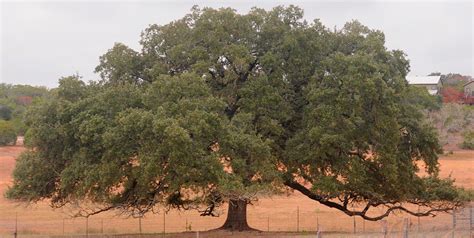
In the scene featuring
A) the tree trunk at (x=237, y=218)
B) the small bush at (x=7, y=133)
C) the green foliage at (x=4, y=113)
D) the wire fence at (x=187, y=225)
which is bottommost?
the wire fence at (x=187, y=225)

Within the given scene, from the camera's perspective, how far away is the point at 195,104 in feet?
87.6

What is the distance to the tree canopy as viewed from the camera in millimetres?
26656

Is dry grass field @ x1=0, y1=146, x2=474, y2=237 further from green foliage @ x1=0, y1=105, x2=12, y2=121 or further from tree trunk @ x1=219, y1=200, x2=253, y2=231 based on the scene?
green foliage @ x1=0, y1=105, x2=12, y2=121

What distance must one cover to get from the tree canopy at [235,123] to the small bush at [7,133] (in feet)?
209

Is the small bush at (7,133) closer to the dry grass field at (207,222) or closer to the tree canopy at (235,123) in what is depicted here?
the dry grass field at (207,222)

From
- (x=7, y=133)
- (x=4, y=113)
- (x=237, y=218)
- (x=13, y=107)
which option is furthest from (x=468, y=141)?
(x=4, y=113)

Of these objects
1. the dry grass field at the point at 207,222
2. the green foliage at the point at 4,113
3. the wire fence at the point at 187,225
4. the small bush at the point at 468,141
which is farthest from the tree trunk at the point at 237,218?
the green foliage at the point at 4,113

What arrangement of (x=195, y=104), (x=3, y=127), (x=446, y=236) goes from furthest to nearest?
(x=3, y=127) < (x=195, y=104) < (x=446, y=236)

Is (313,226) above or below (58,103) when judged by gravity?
below

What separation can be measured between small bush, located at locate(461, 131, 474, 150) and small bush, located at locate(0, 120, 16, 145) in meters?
62.9

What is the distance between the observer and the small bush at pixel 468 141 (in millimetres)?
90775

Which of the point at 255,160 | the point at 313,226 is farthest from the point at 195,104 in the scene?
the point at 313,226

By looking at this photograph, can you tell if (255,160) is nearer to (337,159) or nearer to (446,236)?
(337,159)

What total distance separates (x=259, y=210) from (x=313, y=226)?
35.6ft
